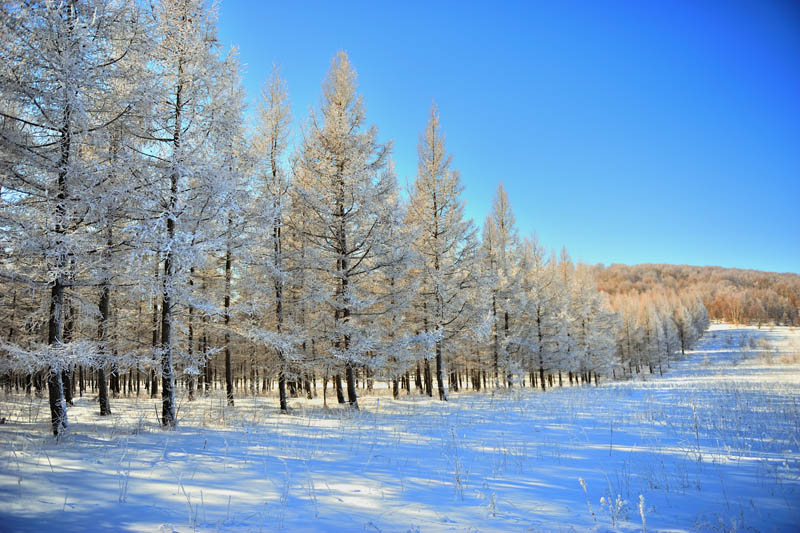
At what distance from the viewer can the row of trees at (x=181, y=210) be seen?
6.89 m

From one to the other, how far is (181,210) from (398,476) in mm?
7504

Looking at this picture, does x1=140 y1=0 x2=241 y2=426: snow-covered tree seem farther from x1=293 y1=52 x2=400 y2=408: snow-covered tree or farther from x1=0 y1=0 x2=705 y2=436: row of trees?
x1=293 y1=52 x2=400 y2=408: snow-covered tree

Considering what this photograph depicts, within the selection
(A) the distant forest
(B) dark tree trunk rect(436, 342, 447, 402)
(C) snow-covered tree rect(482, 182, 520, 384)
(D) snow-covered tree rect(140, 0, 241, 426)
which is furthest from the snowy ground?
(A) the distant forest

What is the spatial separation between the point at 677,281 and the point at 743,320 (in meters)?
72.5

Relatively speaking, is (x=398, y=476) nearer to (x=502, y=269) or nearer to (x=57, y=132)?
(x=57, y=132)

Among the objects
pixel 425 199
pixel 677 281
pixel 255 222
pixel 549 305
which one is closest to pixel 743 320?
pixel 677 281

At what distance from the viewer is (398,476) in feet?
18.0

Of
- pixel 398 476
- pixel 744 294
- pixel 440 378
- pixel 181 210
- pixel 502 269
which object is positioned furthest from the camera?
pixel 744 294

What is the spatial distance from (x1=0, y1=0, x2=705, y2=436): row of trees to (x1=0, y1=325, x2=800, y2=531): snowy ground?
208 centimetres

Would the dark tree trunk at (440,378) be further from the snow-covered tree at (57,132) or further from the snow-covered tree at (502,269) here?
the snow-covered tree at (57,132)

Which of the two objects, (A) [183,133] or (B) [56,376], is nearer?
(B) [56,376]

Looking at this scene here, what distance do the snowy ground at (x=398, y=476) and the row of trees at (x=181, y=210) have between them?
2.08 metres

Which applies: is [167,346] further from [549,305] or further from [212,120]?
[549,305]

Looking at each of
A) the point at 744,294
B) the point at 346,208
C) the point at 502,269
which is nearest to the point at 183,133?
the point at 346,208
